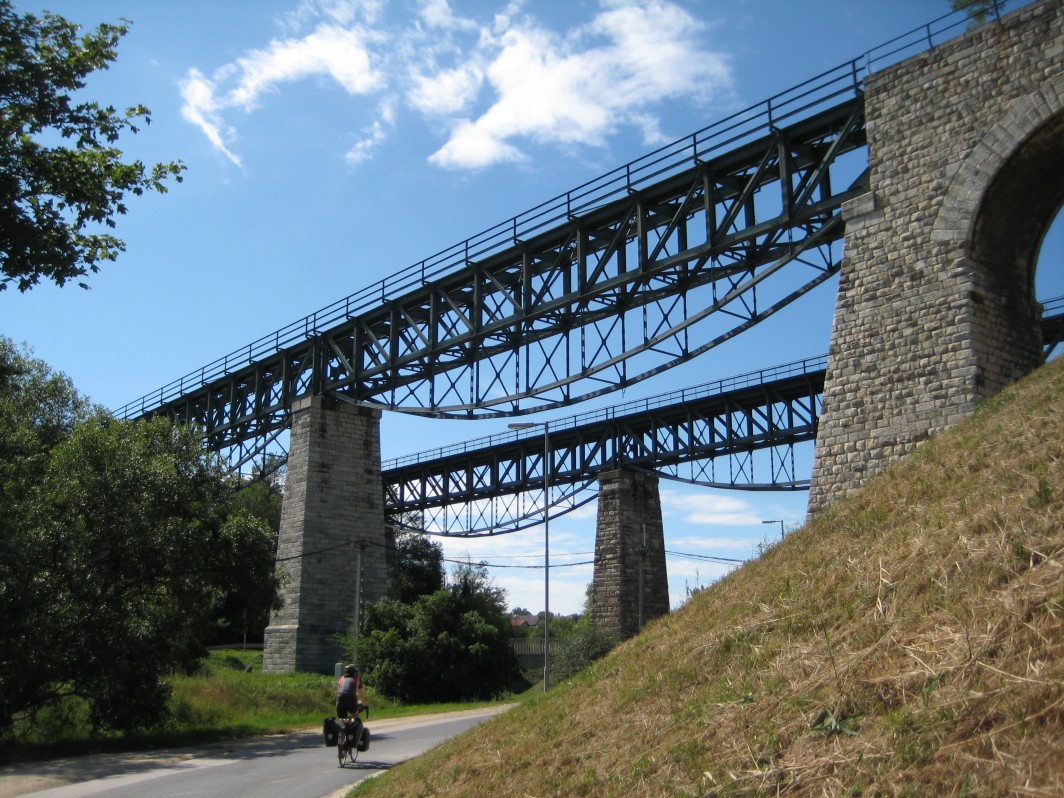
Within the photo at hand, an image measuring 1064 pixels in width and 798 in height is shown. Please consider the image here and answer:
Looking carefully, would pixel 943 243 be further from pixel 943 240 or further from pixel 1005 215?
pixel 1005 215

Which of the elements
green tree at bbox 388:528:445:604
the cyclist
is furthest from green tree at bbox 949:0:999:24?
green tree at bbox 388:528:445:604

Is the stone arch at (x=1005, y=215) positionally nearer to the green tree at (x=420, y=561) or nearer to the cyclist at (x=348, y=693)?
the cyclist at (x=348, y=693)

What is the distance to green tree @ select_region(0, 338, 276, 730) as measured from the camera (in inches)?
763

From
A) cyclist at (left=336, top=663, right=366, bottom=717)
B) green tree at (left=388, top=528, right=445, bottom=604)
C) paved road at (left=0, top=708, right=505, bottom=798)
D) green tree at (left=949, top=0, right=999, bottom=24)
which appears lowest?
paved road at (left=0, top=708, right=505, bottom=798)

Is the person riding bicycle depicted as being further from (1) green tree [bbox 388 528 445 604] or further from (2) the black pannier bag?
(1) green tree [bbox 388 528 445 604]

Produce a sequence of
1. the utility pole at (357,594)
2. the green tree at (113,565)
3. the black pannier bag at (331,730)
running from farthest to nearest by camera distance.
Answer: the utility pole at (357,594), the green tree at (113,565), the black pannier bag at (331,730)

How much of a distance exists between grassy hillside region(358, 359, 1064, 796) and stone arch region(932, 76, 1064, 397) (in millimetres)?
4065

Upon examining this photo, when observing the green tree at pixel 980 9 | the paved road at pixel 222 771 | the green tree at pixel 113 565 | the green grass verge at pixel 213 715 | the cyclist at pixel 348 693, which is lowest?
the paved road at pixel 222 771

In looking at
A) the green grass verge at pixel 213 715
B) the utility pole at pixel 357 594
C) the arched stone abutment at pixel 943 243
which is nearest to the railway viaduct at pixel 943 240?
the arched stone abutment at pixel 943 243

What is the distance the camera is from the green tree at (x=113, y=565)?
19391 mm

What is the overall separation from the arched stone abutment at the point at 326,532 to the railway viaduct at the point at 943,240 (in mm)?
21048

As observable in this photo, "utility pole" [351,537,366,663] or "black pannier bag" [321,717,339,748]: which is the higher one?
"utility pole" [351,537,366,663]

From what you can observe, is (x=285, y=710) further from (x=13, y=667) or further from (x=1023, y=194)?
(x=1023, y=194)

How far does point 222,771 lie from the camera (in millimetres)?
16016
